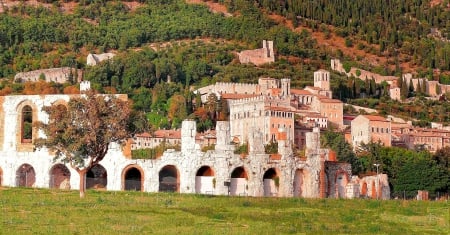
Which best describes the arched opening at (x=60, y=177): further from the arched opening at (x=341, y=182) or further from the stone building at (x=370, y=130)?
the stone building at (x=370, y=130)

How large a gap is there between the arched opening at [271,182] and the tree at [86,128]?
54.5ft

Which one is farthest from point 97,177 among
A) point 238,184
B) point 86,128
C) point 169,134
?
point 169,134

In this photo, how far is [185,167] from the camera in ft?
205

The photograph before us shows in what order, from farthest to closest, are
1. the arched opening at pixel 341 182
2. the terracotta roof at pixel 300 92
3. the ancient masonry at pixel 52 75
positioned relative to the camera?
the ancient masonry at pixel 52 75, the terracotta roof at pixel 300 92, the arched opening at pixel 341 182

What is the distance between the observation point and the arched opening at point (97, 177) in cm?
6543

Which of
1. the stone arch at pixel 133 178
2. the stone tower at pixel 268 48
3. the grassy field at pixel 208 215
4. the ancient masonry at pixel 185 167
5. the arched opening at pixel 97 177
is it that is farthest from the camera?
the stone tower at pixel 268 48

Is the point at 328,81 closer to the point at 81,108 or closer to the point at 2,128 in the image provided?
the point at 2,128

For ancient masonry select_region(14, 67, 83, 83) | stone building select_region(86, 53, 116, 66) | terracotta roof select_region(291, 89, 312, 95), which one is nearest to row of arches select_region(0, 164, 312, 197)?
terracotta roof select_region(291, 89, 312, 95)

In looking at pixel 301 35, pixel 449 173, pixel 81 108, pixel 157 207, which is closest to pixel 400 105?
pixel 301 35

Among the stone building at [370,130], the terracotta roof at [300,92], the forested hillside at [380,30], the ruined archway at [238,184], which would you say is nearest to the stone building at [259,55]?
the forested hillside at [380,30]

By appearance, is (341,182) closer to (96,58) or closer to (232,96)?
(232,96)

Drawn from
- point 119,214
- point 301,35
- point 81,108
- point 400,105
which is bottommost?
point 119,214

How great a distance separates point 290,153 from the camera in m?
64.5

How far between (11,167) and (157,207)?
28.2 m
